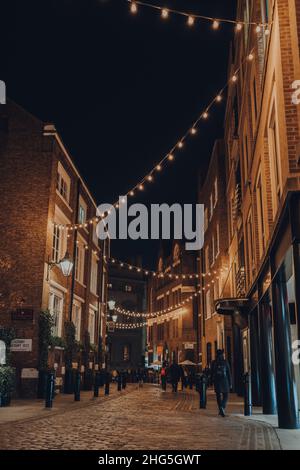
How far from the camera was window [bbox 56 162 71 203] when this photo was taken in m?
22.2

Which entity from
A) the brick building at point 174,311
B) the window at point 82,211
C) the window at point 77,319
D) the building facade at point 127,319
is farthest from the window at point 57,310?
the building facade at point 127,319

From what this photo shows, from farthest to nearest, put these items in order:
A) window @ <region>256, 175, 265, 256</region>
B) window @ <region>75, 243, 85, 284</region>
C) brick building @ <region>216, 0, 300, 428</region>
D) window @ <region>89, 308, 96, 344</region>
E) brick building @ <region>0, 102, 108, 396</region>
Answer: window @ <region>89, 308, 96, 344</region>, window @ <region>75, 243, 85, 284</region>, brick building @ <region>0, 102, 108, 396</region>, window @ <region>256, 175, 265, 256</region>, brick building @ <region>216, 0, 300, 428</region>

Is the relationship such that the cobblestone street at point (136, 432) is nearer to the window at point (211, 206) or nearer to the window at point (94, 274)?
the window at point (94, 274)

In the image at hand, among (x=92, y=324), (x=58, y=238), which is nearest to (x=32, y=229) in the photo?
(x=58, y=238)

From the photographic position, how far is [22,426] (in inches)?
391

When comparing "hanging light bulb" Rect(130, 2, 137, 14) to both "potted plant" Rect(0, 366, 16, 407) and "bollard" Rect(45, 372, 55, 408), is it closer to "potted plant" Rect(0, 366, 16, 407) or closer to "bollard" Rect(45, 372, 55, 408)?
"bollard" Rect(45, 372, 55, 408)

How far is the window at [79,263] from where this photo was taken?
26423 mm

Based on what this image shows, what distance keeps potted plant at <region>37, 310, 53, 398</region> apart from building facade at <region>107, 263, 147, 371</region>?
128 ft

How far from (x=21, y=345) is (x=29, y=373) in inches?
41.4

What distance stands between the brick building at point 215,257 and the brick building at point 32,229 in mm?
8300

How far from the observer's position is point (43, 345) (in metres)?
18.3

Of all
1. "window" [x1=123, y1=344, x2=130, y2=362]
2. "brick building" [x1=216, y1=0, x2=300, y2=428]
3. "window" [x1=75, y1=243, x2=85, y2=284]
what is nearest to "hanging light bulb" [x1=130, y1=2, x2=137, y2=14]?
"brick building" [x1=216, y1=0, x2=300, y2=428]
